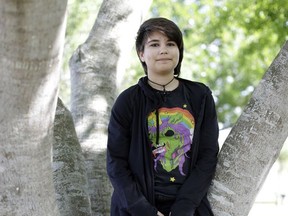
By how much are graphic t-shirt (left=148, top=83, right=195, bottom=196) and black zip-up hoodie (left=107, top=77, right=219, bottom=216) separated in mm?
33

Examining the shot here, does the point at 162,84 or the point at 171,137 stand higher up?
the point at 162,84

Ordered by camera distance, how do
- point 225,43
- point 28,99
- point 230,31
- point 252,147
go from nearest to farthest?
point 28,99 < point 252,147 < point 230,31 < point 225,43

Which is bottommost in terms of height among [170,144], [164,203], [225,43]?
[164,203]

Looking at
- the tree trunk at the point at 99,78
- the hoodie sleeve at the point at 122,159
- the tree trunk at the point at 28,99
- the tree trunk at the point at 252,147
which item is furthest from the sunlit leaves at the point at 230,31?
the tree trunk at the point at 28,99

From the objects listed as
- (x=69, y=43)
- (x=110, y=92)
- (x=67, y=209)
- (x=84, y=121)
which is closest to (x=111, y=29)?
(x=110, y=92)

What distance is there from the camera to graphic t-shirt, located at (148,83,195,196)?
2.68 m

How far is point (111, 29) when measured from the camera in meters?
4.74

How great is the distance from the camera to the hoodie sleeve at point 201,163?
2598 mm

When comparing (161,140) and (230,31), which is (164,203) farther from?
(230,31)

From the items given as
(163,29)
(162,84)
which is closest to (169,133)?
(162,84)

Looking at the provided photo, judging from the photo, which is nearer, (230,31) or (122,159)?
(122,159)

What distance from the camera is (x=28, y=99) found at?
196 centimetres

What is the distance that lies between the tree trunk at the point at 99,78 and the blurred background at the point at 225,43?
249 millimetres

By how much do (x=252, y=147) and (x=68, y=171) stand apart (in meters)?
1.23
